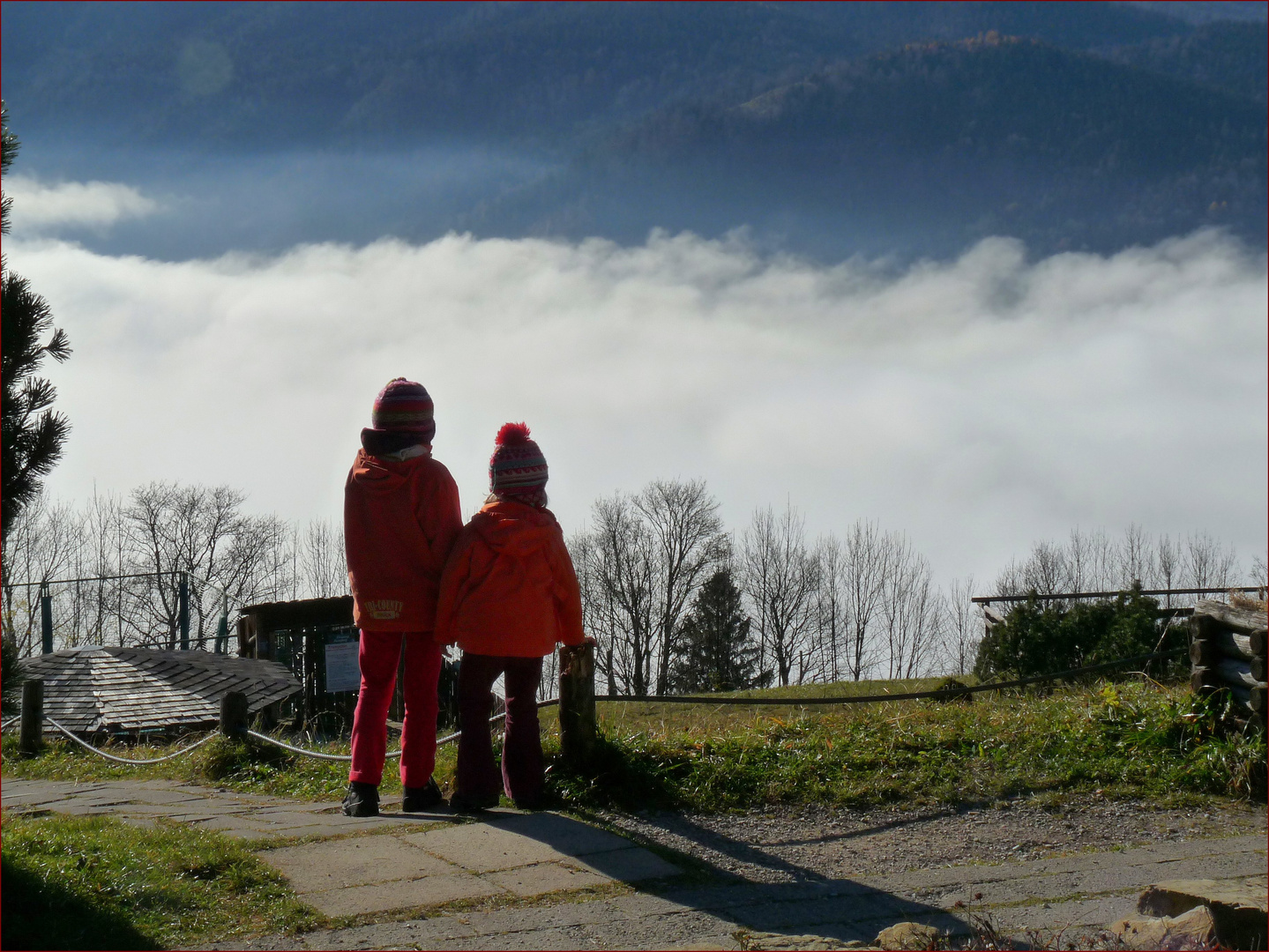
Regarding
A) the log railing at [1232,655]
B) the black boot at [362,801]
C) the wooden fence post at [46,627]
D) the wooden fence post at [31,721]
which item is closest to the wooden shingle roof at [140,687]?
the wooden fence post at [46,627]

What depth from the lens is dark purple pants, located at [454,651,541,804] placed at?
4742 millimetres

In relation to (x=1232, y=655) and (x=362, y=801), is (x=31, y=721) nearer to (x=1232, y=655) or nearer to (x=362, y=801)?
(x=362, y=801)

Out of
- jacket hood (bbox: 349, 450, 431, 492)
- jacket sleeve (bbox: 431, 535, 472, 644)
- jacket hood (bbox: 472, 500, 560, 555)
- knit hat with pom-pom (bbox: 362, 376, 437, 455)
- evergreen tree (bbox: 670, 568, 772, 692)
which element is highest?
knit hat with pom-pom (bbox: 362, 376, 437, 455)

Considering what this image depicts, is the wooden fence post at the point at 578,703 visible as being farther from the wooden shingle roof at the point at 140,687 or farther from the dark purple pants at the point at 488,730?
the wooden shingle roof at the point at 140,687

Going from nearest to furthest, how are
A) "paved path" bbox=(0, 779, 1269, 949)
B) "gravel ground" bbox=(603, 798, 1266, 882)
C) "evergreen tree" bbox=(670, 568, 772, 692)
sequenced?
"paved path" bbox=(0, 779, 1269, 949)
"gravel ground" bbox=(603, 798, 1266, 882)
"evergreen tree" bbox=(670, 568, 772, 692)

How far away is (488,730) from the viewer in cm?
482

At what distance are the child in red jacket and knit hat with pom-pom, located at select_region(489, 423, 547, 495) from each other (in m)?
0.23

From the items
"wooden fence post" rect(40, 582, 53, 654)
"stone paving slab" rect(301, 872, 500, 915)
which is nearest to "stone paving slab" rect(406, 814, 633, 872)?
"stone paving slab" rect(301, 872, 500, 915)

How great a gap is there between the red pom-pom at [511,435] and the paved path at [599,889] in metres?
1.69

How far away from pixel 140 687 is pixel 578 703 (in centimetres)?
1304

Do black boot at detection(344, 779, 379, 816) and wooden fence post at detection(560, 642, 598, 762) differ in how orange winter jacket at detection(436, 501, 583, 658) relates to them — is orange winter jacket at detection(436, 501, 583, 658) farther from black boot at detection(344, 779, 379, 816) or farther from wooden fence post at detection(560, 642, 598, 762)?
black boot at detection(344, 779, 379, 816)

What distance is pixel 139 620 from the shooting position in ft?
135

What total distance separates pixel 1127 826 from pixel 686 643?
40539 mm

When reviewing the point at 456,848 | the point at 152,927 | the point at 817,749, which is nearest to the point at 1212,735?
the point at 817,749
